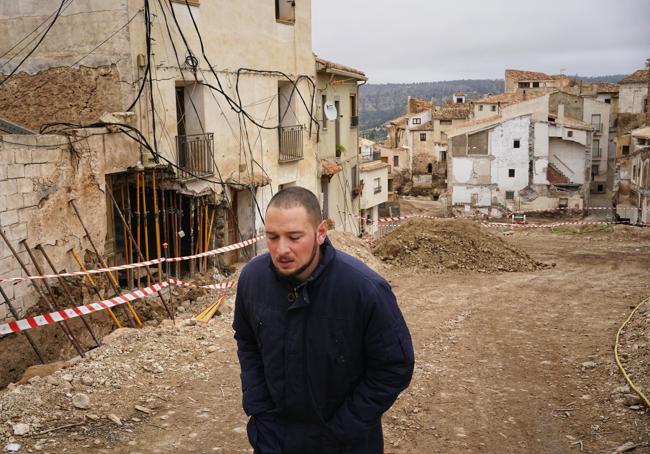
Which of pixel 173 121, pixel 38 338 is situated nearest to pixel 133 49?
pixel 173 121

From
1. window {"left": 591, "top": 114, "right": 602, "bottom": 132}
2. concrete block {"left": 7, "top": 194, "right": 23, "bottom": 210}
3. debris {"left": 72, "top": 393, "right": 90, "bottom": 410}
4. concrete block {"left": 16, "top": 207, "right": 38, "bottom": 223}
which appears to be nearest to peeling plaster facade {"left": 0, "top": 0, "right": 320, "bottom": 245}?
concrete block {"left": 16, "top": 207, "right": 38, "bottom": 223}

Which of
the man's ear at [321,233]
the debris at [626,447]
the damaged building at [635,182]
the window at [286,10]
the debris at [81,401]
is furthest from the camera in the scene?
the damaged building at [635,182]

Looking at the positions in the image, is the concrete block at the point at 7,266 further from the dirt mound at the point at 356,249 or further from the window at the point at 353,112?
the window at the point at 353,112

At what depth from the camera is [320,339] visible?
10.9ft

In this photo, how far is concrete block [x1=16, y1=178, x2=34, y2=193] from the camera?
9133 mm

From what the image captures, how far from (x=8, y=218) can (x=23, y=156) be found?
3.16ft

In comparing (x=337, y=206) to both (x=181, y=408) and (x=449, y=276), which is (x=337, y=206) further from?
(x=181, y=408)

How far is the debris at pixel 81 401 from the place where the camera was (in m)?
6.31

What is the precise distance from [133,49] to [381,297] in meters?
10.5

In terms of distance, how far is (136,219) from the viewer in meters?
13.0

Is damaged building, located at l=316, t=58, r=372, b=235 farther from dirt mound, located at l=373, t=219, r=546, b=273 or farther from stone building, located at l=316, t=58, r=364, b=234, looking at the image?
dirt mound, located at l=373, t=219, r=546, b=273

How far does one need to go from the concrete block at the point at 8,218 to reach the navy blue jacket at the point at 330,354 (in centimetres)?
665

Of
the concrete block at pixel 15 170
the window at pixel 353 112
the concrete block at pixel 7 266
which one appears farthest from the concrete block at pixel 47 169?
the window at pixel 353 112

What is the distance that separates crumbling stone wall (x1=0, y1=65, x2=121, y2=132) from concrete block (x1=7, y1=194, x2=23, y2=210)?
353 cm
